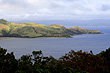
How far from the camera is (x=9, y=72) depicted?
1264 inches

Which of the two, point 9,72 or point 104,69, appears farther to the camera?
point 9,72

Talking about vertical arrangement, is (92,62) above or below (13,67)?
above

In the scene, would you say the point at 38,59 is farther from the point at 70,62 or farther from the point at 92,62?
the point at 92,62

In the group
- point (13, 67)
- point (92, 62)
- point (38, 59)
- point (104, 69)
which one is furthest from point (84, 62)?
point (13, 67)

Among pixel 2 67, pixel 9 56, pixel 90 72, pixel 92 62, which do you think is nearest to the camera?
pixel 90 72

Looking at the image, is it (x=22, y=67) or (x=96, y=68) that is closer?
(x=96, y=68)

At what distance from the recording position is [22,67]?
3019 cm

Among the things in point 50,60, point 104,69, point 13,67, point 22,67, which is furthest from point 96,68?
point 13,67

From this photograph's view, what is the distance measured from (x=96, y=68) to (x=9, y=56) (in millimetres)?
16561

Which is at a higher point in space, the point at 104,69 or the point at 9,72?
the point at 104,69

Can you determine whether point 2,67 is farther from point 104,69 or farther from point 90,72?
point 104,69

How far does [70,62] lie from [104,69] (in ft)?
19.3

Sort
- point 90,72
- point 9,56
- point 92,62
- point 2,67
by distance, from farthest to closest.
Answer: point 9,56
point 2,67
point 92,62
point 90,72

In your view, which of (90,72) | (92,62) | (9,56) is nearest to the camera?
(90,72)
